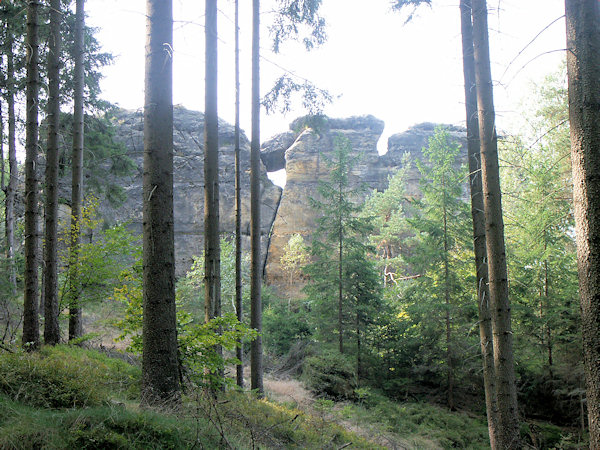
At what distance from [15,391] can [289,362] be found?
43.2 feet

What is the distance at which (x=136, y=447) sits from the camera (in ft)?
9.98

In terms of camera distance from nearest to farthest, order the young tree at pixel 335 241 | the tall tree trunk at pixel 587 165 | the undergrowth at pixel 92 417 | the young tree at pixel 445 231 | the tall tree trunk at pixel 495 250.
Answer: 1. the undergrowth at pixel 92 417
2. the tall tree trunk at pixel 587 165
3. the tall tree trunk at pixel 495 250
4. the young tree at pixel 445 231
5. the young tree at pixel 335 241

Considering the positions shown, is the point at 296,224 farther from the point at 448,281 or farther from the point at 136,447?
the point at 136,447

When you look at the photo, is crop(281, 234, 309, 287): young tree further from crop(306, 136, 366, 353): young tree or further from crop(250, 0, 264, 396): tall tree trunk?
crop(250, 0, 264, 396): tall tree trunk

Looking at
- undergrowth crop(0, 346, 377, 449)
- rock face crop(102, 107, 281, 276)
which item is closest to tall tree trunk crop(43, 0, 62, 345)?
undergrowth crop(0, 346, 377, 449)

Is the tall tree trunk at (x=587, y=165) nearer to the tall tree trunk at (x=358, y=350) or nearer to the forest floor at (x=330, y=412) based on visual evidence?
the forest floor at (x=330, y=412)

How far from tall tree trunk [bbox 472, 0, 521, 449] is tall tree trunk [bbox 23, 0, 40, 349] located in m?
6.87

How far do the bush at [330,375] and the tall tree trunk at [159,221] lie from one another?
8.97 meters

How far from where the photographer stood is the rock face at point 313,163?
33469 millimetres

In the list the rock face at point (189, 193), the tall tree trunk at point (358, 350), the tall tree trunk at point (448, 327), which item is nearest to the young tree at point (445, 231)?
the tall tree trunk at point (448, 327)

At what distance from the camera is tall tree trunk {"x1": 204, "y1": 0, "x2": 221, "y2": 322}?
23.6 feet

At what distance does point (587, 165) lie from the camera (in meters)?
3.51

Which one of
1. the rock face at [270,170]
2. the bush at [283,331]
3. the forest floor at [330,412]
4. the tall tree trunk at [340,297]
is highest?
the rock face at [270,170]

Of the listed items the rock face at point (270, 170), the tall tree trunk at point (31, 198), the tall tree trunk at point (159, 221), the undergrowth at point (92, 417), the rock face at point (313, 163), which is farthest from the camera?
the rock face at point (313, 163)
